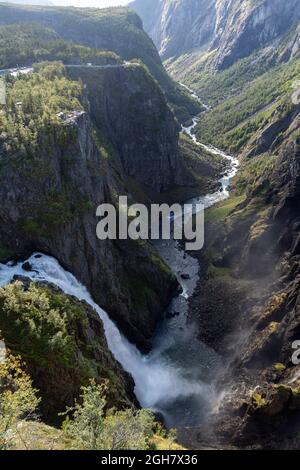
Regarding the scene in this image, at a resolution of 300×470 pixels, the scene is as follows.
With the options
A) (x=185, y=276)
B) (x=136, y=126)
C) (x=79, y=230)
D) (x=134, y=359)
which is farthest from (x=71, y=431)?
(x=136, y=126)

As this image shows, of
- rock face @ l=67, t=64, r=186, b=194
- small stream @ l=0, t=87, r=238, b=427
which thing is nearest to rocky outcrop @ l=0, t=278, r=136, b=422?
small stream @ l=0, t=87, r=238, b=427

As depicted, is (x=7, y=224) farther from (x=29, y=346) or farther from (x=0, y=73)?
(x=0, y=73)

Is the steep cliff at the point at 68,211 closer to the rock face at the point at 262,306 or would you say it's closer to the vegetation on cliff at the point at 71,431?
the rock face at the point at 262,306

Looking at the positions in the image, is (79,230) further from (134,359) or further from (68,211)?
(134,359)

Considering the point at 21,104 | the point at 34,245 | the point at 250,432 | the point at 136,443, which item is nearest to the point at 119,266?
the point at 34,245

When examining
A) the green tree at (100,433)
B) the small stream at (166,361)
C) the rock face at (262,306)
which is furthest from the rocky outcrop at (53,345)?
the rock face at (262,306)

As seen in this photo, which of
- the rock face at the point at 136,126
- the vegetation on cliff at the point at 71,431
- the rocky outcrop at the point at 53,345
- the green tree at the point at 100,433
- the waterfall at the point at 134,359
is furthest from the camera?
the rock face at the point at 136,126

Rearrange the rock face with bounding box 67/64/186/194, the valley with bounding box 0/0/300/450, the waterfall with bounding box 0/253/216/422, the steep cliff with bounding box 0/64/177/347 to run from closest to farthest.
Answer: the valley with bounding box 0/0/300/450 < the waterfall with bounding box 0/253/216/422 < the steep cliff with bounding box 0/64/177/347 < the rock face with bounding box 67/64/186/194

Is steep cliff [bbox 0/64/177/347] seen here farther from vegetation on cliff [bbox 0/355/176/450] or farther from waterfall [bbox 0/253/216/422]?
vegetation on cliff [bbox 0/355/176/450]
